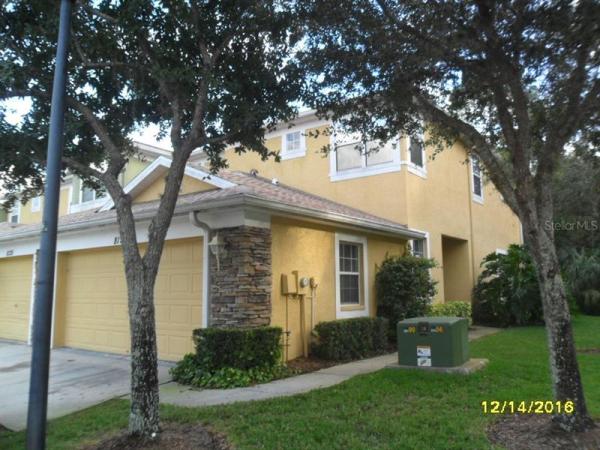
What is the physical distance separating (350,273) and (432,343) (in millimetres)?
4135

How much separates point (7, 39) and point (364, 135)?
5368mm

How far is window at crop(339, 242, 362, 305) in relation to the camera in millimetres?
11938

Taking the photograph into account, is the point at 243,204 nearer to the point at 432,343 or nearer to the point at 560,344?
the point at 432,343

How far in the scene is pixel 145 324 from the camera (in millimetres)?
5359

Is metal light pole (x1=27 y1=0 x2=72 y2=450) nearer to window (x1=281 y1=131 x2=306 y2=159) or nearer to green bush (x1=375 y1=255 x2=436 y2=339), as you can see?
green bush (x1=375 y1=255 x2=436 y2=339)

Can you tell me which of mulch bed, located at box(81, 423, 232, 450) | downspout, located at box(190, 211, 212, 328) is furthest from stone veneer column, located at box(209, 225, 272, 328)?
mulch bed, located at box(81, 423, 232, 450)

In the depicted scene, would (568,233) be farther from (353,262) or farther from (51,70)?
(51,70)

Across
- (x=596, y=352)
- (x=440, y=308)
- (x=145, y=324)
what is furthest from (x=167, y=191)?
(x=440, y=308)

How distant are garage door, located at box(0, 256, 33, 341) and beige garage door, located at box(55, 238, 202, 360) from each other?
6.78 feet

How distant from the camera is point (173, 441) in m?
5.32

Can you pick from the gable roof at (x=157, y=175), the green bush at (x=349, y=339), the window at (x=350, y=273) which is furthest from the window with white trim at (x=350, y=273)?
the gable roof at (x=157, y=175)

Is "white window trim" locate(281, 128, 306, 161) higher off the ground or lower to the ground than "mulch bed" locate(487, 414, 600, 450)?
higher

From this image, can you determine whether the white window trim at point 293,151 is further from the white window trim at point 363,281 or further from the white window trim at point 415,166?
the white window trim at point 363,281
